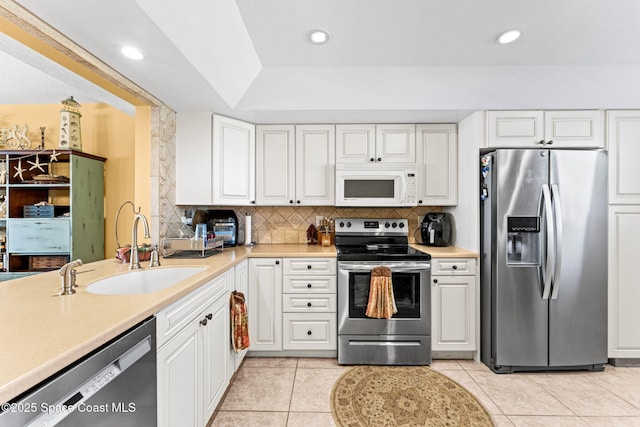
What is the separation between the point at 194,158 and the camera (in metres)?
2.66

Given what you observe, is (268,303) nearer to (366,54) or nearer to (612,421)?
(366,54)

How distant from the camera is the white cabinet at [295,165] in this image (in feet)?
9.50

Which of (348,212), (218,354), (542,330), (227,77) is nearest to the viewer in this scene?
(218,354)

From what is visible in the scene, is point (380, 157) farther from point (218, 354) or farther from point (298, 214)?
point (218, 354)

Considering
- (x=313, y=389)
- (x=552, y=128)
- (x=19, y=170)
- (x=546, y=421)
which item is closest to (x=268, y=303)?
(x=313, y=389)

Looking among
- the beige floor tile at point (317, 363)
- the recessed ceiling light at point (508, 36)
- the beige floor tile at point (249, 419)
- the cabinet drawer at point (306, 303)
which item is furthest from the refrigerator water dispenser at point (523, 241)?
the beige floor tile at point (249, 419)

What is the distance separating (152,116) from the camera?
2395 mm

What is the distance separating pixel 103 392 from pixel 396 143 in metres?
2.75

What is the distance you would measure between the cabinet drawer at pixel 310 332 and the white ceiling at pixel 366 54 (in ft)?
5.98

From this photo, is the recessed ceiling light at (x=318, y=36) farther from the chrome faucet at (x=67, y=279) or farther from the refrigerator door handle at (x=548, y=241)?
the refrigerator door handle at (x=548, y=241)

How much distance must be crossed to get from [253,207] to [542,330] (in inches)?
113

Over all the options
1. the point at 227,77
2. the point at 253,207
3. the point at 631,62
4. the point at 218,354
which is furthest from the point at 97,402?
the point at 631,62

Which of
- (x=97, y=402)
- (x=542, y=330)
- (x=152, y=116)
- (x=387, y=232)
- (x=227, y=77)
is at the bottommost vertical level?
(x=542, y=330)

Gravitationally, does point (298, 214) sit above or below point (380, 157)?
below
